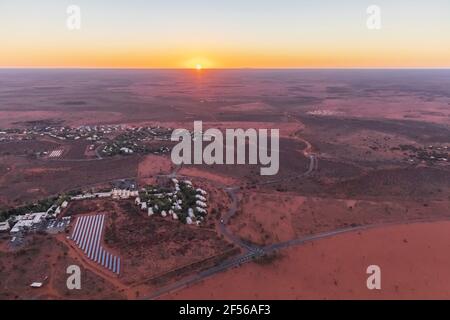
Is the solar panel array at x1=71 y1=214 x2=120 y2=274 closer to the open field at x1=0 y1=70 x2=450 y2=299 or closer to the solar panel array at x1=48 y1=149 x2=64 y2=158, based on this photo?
the open field at x1=0 y1=70 x2=450 y2=299

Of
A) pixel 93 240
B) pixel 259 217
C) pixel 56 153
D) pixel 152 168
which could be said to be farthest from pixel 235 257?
pixel 56 153

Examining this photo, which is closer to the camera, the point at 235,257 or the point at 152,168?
the point at 235,257

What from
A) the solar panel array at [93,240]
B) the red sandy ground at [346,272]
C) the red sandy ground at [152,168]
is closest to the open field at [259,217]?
the red sandy ground at [346,272]

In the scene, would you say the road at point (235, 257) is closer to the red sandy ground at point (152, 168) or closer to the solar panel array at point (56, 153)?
the red sandy ground at point (152, 168)

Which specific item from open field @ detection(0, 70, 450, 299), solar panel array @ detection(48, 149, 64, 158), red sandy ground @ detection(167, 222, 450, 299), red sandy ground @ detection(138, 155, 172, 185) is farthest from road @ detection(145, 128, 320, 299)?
solar panel array @ detection(48, 149, 64, 158)

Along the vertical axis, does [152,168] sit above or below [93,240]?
above

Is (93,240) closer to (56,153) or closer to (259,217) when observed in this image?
(259,217)

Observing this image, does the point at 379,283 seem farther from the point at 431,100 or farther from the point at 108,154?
the point at 431,100
